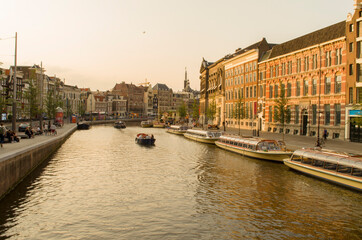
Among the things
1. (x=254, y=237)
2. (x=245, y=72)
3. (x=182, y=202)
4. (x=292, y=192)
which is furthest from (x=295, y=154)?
(x=245, y=72)

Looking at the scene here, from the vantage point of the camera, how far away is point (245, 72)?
82.4 metres

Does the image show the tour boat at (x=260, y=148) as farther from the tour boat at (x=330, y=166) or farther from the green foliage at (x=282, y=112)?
the green foliage at (x=282, y=112)

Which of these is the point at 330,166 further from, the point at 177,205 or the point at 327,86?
the point at 327,86

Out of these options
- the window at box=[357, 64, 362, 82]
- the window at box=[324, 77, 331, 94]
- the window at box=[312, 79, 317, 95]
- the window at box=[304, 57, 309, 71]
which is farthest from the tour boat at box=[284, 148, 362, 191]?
the window at box=[304, 57, 309, 71]

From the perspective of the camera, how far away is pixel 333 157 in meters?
25.8

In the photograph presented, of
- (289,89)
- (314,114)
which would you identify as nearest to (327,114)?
(314,114)

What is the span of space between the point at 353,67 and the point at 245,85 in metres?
37.8

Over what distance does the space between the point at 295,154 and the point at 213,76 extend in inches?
3396

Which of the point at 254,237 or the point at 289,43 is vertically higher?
the point at 289,43

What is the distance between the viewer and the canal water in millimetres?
15805

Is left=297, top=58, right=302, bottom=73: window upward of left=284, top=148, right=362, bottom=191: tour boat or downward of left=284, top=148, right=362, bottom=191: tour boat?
upward

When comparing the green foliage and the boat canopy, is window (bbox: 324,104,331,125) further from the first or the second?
the boat canopy

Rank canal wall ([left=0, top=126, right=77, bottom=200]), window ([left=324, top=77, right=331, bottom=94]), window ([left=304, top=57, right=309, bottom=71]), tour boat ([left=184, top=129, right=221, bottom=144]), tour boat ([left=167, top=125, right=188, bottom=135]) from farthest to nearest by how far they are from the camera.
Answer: tour boat ([left=167, top=125, right=188, bottom=135]), tour boat ([left=184, top=129, right=221, bottom=144]), window ([left=304, top=57, right=309, bottom=71]), window ([left=324, top=77, right=331, bottom=94]), canal wall ([left=0, top=126, right=77, bottom=200])

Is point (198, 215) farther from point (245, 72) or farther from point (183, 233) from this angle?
point (245, 72)
